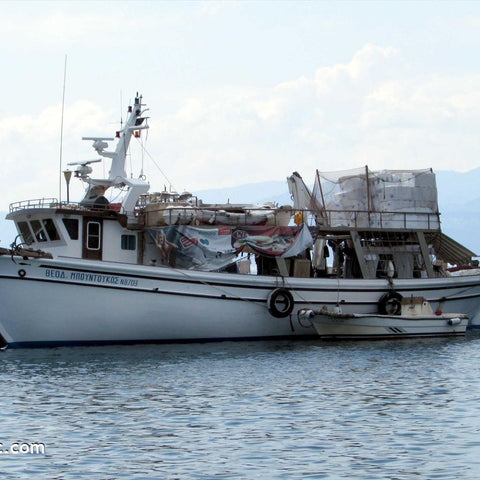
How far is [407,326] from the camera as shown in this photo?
38.5 metres

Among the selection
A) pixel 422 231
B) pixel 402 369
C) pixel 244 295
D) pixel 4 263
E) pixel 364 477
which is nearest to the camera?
pixel 364 477

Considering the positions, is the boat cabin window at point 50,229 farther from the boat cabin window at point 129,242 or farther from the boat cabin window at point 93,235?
the boat cabin window at point 129,242

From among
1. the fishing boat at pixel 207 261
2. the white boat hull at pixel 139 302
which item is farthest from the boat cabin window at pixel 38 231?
the white boat hull at pixel 139 302

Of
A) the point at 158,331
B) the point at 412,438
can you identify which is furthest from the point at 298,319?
the point at 412,438

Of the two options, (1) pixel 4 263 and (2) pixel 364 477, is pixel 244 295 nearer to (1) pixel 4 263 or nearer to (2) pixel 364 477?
(1) pixel 4 263

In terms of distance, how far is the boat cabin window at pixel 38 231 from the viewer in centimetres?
3625

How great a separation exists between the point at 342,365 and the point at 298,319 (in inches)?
297

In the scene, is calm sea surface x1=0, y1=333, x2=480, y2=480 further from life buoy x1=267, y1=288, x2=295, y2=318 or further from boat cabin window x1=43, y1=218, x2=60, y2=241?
boat cabin window x1=43, y1=218, x2=60, y2=241

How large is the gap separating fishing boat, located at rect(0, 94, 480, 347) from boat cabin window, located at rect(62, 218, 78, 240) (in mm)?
51

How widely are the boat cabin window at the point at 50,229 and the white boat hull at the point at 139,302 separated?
2375mm

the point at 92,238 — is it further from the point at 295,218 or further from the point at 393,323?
the point at 393,323

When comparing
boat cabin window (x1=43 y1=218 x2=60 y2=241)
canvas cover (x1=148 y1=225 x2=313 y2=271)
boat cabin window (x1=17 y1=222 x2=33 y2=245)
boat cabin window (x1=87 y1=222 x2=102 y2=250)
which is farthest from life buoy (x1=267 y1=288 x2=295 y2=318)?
boat cabin window (x1=17 y1=222 x2=33 y2=245)

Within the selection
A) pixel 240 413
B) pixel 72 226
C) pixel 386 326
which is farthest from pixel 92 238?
pixel 240 413

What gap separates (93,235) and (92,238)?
117 mm
